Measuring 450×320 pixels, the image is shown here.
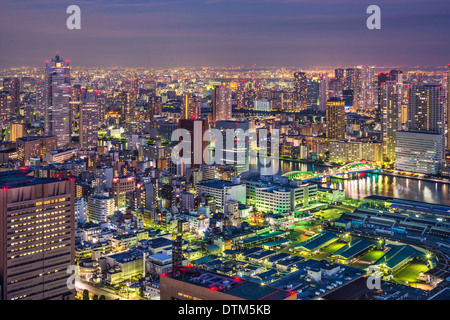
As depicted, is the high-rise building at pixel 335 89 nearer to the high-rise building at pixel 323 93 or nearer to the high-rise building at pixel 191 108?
the high-rise building at pixel 323 93

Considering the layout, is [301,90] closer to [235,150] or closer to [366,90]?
[366,90]

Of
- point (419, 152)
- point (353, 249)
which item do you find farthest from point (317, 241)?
point (419, 152)

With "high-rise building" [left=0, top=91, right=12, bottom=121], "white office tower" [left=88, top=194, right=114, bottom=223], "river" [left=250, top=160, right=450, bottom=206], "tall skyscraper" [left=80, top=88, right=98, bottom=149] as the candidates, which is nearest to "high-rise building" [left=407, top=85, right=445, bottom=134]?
"river" [left=250, top=160, right=450, bottom=206]

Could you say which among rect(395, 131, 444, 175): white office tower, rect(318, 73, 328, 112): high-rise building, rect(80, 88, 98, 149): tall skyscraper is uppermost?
rect(318, 73, 328, 112): high-rise building

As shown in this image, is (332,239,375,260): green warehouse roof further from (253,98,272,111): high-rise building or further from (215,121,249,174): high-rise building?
(253,98,272,111): high-rise building

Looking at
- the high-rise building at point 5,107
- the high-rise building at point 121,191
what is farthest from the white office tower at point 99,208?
the high-rise building at point 5,107
